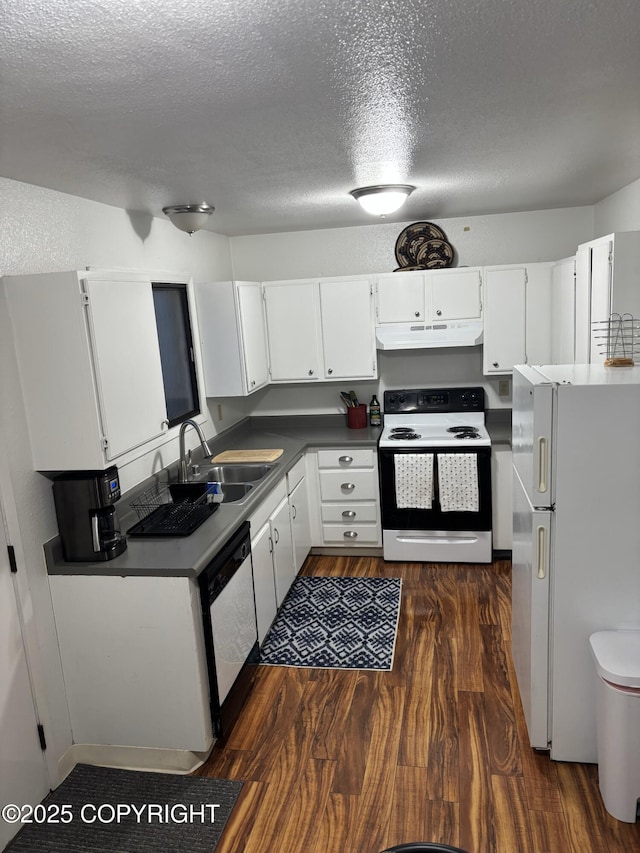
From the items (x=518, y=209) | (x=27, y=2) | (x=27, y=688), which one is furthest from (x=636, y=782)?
(x=518, y=209)

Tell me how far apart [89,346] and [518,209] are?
326 cm

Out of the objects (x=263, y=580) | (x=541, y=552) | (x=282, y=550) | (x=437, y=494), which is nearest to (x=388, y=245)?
(x=437, y=494)

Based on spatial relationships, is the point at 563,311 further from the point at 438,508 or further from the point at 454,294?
the point at 438,508

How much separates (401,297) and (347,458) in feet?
3.91

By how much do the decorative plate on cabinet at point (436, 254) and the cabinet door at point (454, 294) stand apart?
0.69 ft

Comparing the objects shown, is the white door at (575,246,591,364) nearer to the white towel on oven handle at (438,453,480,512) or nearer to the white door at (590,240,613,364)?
the white door at (590,240,613,364)

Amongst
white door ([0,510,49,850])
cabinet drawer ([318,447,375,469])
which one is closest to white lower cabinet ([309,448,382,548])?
cabinet drawer ([318,447,375,469])

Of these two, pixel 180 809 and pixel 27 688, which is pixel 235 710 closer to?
pixel 180 809

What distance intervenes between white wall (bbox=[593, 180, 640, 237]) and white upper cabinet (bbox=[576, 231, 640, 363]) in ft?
1.46

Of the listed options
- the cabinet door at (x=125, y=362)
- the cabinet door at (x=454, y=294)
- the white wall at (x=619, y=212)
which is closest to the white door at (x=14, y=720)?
the cabinet door at (x=125, y=362)

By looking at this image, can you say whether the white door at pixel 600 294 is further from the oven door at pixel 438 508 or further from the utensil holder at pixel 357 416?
the utensil holder at pixel 357 416

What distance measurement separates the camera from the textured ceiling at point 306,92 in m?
1.23

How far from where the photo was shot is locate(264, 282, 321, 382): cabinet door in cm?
454

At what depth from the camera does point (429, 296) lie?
4.41 m
